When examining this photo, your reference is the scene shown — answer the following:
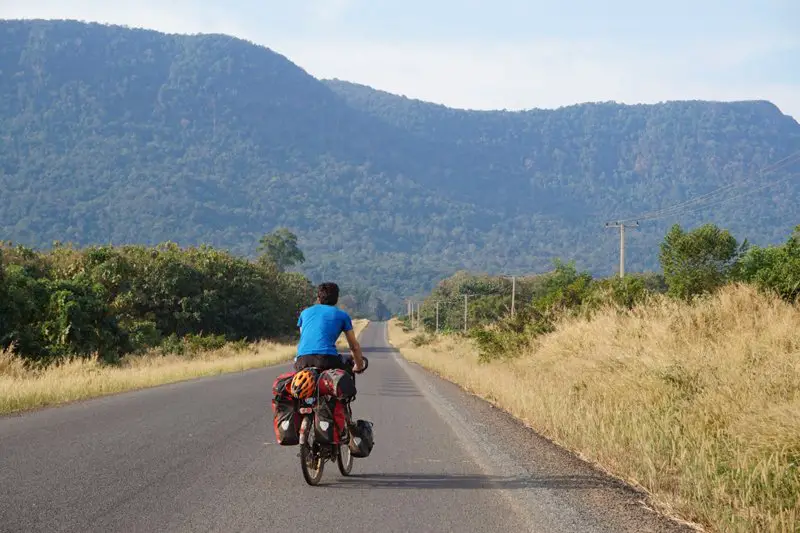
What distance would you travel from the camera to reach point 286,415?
8.80 meters

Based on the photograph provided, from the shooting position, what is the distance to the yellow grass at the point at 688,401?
7816 millimetres

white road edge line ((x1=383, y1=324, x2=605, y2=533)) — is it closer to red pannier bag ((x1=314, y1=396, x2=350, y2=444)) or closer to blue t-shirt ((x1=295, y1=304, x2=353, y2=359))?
red pannier bag ((x1=314, y1=396, x2=350, y2=444))

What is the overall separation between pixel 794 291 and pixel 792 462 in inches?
425

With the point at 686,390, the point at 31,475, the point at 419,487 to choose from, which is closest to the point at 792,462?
the point at 419,487

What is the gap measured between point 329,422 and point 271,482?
0.83 m

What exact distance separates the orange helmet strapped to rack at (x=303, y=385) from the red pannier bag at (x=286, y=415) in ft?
0.32

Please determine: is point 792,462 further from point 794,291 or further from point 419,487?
point 794,291

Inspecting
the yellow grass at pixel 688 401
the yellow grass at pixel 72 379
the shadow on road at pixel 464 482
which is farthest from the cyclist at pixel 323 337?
the yellow grass at pixel 72 379

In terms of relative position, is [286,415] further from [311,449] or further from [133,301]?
[133,301]

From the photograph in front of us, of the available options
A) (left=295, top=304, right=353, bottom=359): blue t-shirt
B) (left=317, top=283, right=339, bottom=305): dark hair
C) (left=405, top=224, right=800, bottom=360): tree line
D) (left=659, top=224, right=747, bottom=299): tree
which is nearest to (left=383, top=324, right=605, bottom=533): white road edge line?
(left=295, top=304, right=353, bottom=359): blue t-shirt

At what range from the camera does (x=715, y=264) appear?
36.2m

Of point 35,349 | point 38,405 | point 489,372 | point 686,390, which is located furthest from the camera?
point 35,349

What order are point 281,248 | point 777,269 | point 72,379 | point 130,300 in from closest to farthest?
1. point 72,379
2. point 777,269
3. point 130,300
4. point 281,248

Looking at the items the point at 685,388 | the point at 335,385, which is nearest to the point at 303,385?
the point at 335,385
